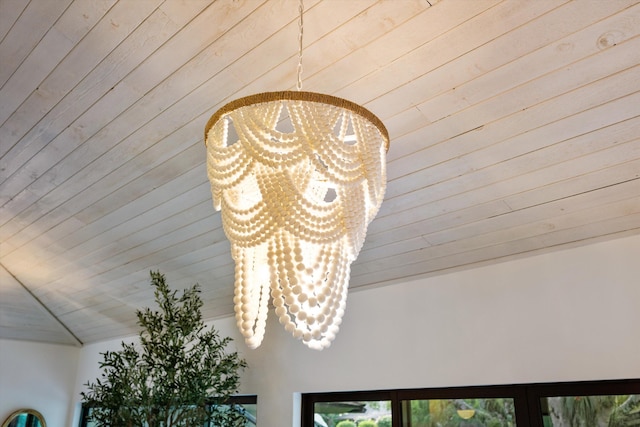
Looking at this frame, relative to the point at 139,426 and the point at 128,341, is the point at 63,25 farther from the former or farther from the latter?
the point at 128,341

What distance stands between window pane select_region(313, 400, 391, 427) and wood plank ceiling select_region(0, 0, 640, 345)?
723 millimetres

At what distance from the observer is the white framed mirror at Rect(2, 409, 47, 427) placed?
15.8 ft

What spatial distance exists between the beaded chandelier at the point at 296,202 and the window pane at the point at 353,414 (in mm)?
1887

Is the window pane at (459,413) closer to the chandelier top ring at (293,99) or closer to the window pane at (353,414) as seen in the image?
the window pane at (353,414)

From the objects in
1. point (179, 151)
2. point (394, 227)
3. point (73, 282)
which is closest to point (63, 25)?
point (179, 151)

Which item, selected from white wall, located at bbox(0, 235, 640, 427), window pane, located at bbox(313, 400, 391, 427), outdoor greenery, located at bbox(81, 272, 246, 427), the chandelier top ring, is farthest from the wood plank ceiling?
window pane, located at bbox(313, 400, 391, 427)

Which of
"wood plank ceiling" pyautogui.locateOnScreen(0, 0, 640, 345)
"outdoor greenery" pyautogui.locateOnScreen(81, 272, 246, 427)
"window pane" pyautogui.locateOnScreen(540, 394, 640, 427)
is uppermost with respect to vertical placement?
"wood plank ceiling" pyautogui.locateOnScreen(0, 0, 640, 345)

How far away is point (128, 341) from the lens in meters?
4.65

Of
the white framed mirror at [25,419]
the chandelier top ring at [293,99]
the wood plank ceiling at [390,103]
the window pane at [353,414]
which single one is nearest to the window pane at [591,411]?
the wood plank ceiling at [390,103]

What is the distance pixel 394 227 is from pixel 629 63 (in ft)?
4.01

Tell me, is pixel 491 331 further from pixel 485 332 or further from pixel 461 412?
pixel 461 412

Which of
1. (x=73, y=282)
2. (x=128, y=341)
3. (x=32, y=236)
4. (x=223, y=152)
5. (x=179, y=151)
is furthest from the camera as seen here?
(x=128, y=341)

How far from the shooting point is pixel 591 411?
7.39 feet

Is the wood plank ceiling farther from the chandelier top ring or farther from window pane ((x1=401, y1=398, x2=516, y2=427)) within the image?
window pane ((x1=401, y1=398, x2=516, y2=427))
